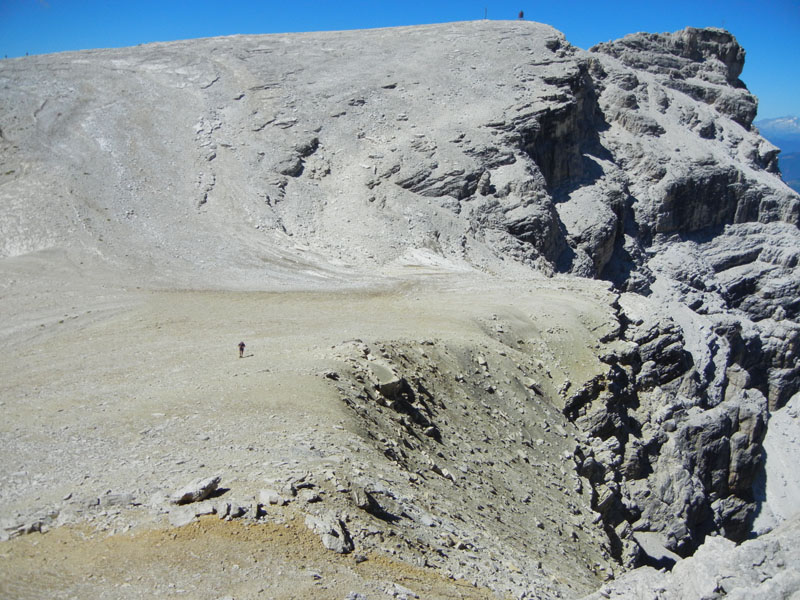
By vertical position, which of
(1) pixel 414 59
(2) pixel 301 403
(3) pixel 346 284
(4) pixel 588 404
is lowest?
(4) pixel 588 404

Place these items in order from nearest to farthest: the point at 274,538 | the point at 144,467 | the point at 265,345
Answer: the point at 274,538
the point at 144,467
the point at 265,345

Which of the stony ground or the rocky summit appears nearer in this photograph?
the stony ground

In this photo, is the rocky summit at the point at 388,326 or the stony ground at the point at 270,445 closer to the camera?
the stony ground at the point at 270,445

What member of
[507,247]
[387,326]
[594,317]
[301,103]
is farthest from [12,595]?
[301,103]

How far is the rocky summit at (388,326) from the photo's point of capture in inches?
448

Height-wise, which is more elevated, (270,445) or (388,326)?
(388,326)

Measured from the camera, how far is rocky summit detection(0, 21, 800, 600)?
37.3 ft

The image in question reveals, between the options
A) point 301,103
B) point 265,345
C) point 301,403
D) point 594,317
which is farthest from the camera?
point 301,103

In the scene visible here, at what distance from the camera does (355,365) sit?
1830 centimetres

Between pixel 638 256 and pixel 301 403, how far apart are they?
4100 cm

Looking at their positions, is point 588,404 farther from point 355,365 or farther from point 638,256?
point 638,256

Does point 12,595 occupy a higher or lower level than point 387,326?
lower

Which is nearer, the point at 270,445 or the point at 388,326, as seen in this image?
the point at 270,445

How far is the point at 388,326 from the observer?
2302 cm
